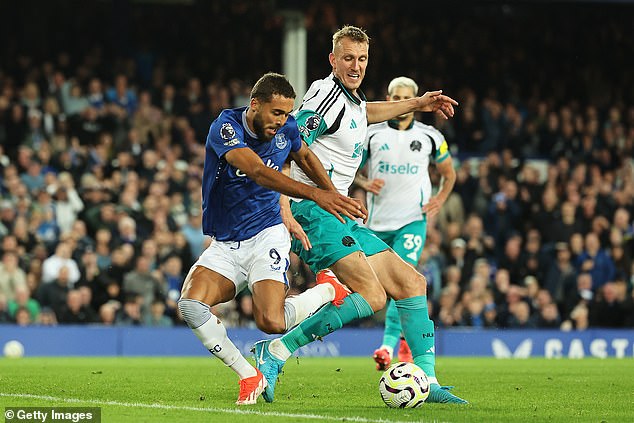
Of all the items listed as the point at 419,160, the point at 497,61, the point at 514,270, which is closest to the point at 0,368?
the point at 419,160

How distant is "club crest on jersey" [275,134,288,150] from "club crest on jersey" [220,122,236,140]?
38 centimetres

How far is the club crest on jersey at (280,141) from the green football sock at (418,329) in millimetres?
1432

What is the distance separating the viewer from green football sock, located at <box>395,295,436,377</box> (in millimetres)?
8633

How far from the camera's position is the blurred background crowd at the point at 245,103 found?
56.2 ft

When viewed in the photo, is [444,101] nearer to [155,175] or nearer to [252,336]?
[252,336]

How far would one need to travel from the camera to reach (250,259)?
27.6 ft

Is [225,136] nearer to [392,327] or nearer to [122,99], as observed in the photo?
[392,327]

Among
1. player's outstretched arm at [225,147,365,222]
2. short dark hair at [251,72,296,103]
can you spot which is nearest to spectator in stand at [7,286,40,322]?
player's outstretched arm at [225,147,365,222]

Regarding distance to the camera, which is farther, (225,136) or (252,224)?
(252,224)

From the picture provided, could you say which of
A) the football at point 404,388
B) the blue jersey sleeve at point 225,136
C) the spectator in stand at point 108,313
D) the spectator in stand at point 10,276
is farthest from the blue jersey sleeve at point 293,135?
the spectator in stand at point 10,276

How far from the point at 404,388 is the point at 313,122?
82.0 inches

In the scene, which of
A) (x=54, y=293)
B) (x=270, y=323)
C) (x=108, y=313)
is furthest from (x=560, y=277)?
(x=270, y=323)

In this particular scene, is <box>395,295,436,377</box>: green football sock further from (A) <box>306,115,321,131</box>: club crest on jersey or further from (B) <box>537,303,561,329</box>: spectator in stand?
(B) <box>537,303,561,329</box>: spectator in stand

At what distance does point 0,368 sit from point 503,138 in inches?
504
